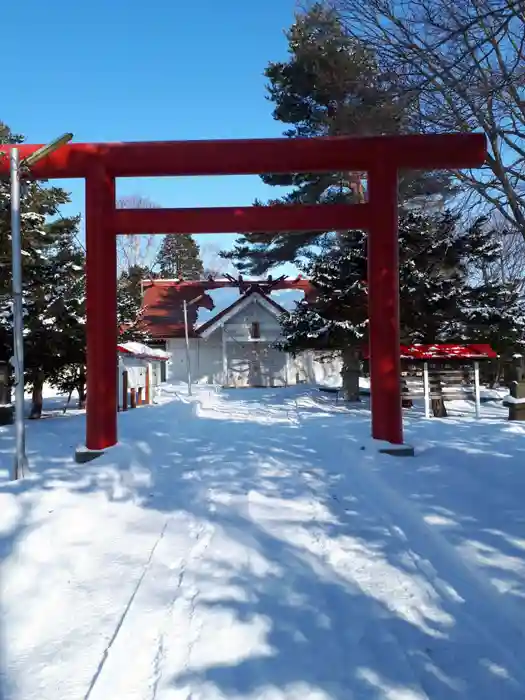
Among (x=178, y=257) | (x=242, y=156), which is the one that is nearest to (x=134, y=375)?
(x=242, y=156)

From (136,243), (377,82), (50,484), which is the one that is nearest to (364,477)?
(50,484)

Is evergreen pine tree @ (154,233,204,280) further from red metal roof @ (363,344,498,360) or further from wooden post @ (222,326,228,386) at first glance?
red metal roof @ (363,344,498,360)

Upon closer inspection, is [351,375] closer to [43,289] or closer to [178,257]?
[43,289]

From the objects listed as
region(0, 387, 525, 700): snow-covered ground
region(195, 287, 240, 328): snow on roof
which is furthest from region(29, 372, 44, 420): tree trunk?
region(195, 287, 240, 328): snow on roof

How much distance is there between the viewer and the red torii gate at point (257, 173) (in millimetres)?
8359

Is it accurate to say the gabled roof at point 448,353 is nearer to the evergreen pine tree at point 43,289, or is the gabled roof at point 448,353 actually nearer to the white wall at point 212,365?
the evergreen pine tree at point 43,289

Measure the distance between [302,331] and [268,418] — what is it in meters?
4.22

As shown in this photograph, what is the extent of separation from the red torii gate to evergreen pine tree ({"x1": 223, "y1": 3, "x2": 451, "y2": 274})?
0.78 meters

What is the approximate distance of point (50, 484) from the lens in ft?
21.2

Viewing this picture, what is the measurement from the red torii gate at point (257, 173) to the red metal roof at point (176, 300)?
66.1ft

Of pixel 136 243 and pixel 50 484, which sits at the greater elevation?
pixel 136 243

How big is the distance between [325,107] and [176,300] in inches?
733

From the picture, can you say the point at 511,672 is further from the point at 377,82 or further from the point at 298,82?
the point at 298,82

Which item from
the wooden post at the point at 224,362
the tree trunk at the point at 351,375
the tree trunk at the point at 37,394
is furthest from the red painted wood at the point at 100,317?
the wooden post at the point at 224,362
